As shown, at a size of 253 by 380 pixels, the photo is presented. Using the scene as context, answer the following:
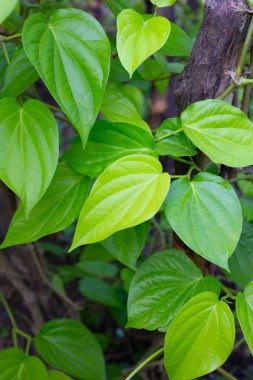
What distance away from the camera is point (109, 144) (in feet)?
1.90

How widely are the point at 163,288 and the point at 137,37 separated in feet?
1.05

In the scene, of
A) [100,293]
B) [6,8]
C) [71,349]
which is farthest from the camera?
[100,293]

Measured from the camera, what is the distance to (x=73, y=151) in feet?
1.98

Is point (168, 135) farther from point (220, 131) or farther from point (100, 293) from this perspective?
point (100, 293)

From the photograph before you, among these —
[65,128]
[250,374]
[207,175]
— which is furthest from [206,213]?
[65,128]

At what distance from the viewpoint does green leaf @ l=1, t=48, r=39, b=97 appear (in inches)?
23.6

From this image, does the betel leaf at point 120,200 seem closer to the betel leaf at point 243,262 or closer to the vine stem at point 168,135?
the vine stem at point 168,135

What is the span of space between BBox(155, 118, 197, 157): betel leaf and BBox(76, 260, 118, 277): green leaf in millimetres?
612

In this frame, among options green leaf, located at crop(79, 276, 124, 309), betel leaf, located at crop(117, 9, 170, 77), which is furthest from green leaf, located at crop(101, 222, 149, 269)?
green leaf, located at crop(79, 276, 124, 309)

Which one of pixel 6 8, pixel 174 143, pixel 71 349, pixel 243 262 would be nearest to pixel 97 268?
→ pixel 71 349

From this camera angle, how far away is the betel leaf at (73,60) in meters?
0.52

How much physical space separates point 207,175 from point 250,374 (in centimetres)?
82

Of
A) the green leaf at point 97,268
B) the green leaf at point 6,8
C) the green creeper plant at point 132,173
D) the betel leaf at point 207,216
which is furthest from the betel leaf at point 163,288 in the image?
the green leaf at point 97,268

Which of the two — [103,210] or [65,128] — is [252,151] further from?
[65,128]
